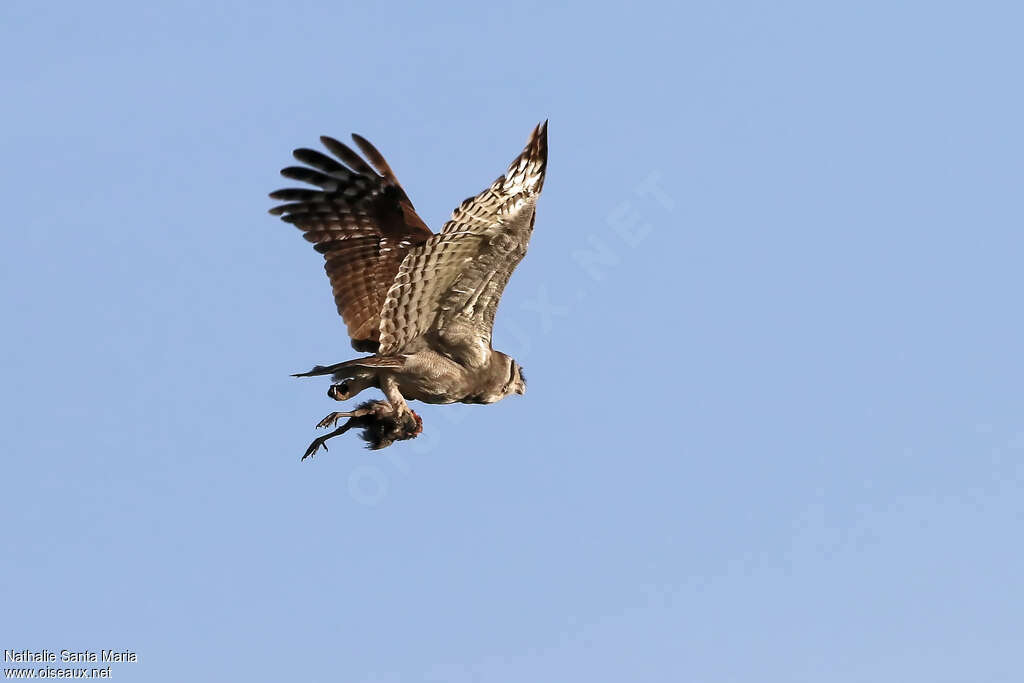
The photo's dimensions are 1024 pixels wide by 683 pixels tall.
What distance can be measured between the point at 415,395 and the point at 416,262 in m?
1.57

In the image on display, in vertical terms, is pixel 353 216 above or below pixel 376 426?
above

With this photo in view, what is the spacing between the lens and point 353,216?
15.6 m

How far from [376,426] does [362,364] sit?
2.31 feet

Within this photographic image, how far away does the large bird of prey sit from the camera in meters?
12.9

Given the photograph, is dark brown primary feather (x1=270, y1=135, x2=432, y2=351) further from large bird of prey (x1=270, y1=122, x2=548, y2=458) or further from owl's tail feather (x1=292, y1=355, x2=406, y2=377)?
owl's tail feather (x1=292, y1=355, x2=406, y2=377)

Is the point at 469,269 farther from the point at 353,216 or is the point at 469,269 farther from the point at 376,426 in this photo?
the point at 353,216

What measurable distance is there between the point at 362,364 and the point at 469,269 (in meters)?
1.41

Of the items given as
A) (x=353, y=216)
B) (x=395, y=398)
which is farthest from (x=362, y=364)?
(x=353, y=216)

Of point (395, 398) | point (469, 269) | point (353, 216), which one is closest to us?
point (469, 269)

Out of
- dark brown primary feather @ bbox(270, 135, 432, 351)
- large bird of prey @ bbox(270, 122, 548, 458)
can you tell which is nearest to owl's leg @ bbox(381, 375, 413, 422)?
large bird of prey @ bbox(270, 122, 548, 458)

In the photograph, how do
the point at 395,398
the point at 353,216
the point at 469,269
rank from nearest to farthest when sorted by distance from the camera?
the point at 469,269 → the point at 395,398 → the point at 353,216

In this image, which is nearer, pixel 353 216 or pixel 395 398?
pixel 395 398

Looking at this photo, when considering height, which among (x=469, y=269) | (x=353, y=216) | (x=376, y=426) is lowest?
(x=376, y=426)

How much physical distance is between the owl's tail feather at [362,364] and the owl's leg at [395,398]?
21 cm
